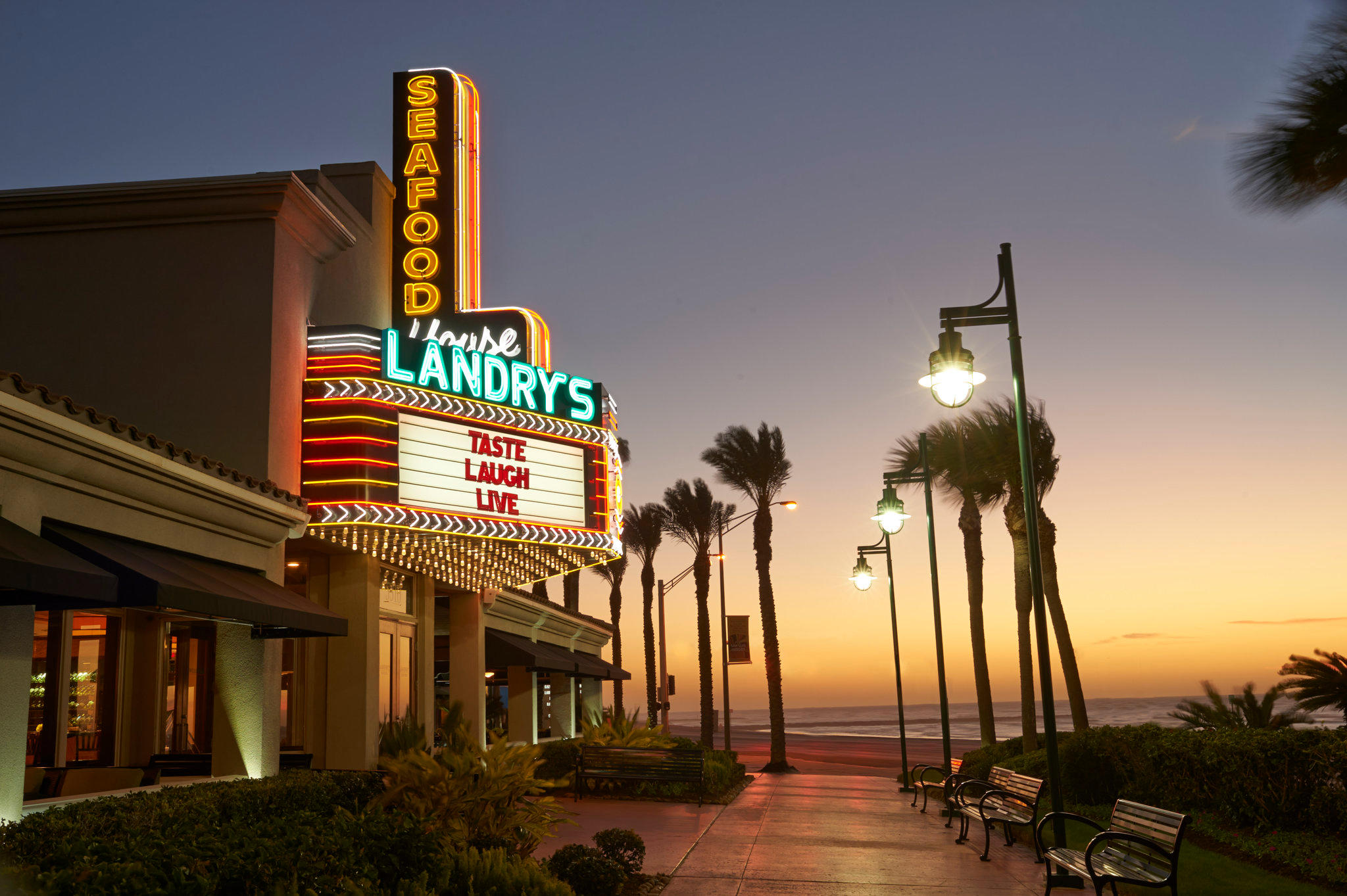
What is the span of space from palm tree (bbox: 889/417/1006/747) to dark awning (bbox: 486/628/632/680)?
418 inches

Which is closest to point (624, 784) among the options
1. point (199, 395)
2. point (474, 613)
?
point (474, 613)

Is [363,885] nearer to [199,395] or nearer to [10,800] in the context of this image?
[10,800]

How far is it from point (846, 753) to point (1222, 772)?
2012 inches

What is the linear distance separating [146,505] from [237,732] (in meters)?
3.51

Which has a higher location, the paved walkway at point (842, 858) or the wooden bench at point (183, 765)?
the wooden bench at point (183, 765)

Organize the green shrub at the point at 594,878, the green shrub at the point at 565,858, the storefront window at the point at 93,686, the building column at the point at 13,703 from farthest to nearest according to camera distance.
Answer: the storefront window at the point at 93,686, the green shrub at the point at 565,858, the green shrub at the point at 594,878, the building column at the point at 13,703

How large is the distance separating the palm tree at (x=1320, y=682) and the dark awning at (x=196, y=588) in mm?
23458

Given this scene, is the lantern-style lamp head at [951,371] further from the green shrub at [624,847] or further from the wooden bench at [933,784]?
the wooden bench at [933,784]

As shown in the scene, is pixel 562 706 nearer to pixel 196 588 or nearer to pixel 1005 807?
pixel 1005 807

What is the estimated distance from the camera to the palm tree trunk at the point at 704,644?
1933 inches

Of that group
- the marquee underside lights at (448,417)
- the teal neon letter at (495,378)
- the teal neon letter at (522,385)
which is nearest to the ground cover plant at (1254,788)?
the marquee underside lights at (448,417)

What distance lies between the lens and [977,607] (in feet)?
111

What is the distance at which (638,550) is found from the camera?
66375 mm

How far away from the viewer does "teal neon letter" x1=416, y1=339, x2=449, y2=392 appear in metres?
15.5
